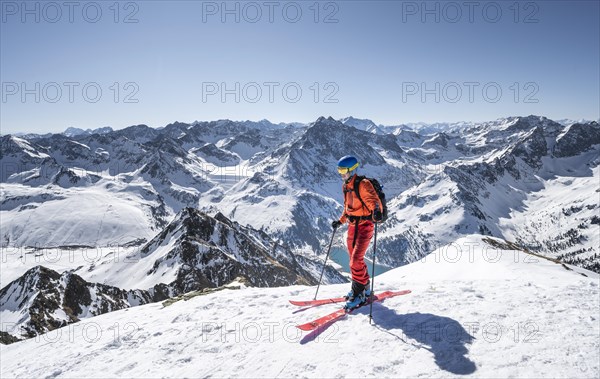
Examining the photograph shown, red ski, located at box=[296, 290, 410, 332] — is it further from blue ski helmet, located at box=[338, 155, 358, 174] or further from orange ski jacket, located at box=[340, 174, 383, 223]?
blue ski helmet, located at box=[338, 155, 358, 174]

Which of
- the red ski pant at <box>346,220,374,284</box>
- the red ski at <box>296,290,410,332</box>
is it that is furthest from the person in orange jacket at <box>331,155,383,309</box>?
the red ski at <box>296,290,410,332</box>

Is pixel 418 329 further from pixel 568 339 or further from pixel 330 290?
pixel 330 290

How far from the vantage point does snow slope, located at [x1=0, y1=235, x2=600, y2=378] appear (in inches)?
308

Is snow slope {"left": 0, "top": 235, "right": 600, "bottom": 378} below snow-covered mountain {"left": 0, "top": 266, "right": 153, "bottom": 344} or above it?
above

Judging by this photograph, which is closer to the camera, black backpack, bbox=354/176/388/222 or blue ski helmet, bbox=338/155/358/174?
black backpack, bbox=354/176/388/222

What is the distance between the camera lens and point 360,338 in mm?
9266

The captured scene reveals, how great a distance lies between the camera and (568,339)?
8.16m

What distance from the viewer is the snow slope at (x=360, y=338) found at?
7816 mm

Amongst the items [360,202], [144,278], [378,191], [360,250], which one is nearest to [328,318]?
[360,250]

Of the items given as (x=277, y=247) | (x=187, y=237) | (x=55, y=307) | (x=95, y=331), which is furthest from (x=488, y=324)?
(x=277, y=247)

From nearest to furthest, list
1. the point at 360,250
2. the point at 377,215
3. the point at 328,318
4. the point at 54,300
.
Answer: the point at 328,318 → the point at 377,215 → the point at 360,250 → the point at 54,300

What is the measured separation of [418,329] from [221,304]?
7593 mm

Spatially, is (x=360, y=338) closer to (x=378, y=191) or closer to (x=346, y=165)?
(x=378, y=191)

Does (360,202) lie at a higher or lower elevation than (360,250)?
higher
